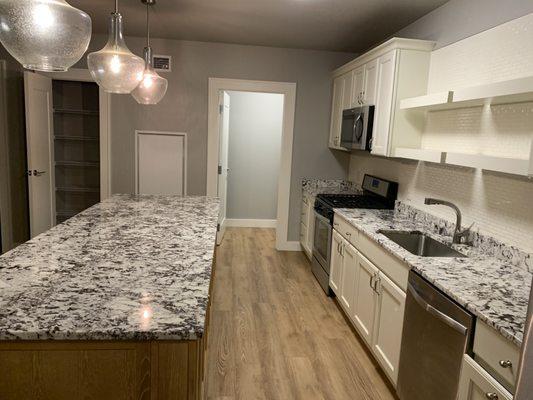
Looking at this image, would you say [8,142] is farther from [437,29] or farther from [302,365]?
[437,29]

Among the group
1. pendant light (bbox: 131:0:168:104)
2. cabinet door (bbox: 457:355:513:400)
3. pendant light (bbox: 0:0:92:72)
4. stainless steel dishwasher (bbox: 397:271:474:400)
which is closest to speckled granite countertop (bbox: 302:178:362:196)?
pendant light (bbox: 131:0:168:104)

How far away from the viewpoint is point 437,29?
302 cm

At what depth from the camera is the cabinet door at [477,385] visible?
1381 mm

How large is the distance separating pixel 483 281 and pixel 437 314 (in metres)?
0.29

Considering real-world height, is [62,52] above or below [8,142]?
above

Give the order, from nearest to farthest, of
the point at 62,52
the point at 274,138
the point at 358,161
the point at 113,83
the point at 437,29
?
the point at 62,52 < the point at 113,83 < the point at 437,29 < the point at 358,161 < the point at 274,138

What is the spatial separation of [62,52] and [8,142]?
359 centimetres

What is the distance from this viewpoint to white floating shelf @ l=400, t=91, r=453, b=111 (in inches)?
90.7

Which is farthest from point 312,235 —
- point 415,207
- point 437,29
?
point 437,29

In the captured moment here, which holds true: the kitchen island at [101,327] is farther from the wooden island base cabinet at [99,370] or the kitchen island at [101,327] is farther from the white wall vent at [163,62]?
the white wall vent at [163,62]

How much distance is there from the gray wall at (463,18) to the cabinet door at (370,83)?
0.43 m

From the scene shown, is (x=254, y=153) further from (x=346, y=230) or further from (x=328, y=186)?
(x=346, y=230)

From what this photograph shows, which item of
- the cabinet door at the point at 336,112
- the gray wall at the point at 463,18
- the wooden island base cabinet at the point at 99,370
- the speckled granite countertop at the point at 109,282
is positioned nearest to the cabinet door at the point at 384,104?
the gray wall at the point at 463,18

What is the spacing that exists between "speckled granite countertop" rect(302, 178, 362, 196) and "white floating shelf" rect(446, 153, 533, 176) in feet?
7.73
